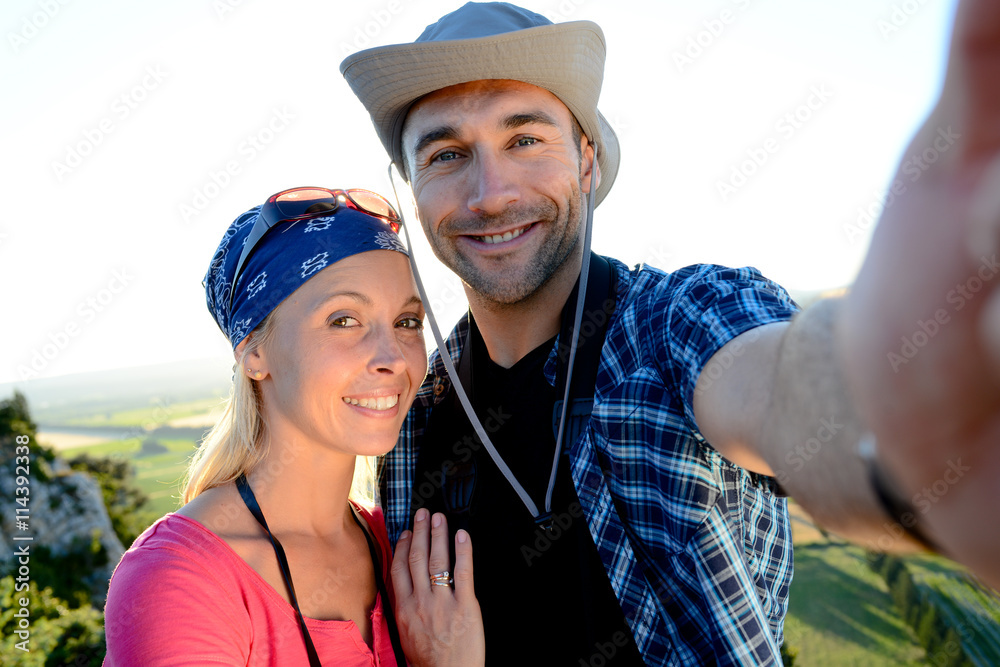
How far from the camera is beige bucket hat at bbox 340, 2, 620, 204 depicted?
223 cm

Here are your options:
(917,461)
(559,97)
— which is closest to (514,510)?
(559,97)

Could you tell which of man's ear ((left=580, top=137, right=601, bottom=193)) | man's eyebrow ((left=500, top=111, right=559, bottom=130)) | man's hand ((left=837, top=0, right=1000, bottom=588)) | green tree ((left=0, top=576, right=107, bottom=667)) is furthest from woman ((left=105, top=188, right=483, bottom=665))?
green tree ((left=0, top=576, right=107, bottom=667))

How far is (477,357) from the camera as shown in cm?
262

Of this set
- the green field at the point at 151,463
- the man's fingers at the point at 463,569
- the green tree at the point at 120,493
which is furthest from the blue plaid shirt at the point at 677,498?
the green tree at the point at 120,493

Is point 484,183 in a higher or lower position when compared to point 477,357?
higher

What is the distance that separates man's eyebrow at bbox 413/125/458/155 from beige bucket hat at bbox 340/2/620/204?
0.51 ft

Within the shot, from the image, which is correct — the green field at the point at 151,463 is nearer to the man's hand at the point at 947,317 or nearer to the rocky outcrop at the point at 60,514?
the rocky outcrop at the point at 60,514

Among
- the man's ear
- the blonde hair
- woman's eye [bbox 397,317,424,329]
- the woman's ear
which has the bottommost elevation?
the blonde hair

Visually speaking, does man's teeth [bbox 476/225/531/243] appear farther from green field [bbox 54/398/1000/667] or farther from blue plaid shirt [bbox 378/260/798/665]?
green field [bbox 54/398/1000/667]

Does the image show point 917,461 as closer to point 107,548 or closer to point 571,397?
point 571,397

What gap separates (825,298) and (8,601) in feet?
64.8

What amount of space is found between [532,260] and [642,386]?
32.6 inches

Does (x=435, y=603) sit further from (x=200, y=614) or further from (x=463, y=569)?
(x=200, y=614)

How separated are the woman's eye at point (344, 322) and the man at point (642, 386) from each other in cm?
47
